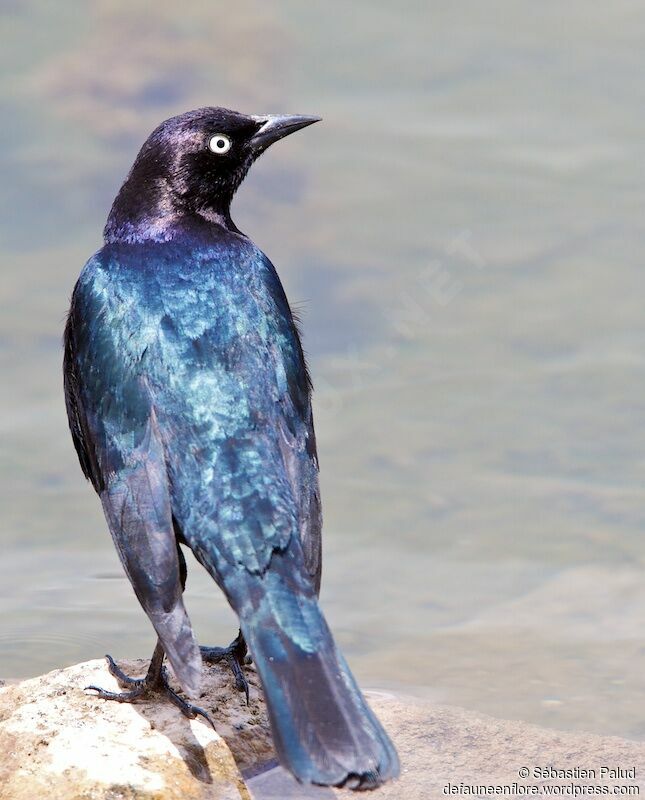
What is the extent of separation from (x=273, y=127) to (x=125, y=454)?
4.65 ft

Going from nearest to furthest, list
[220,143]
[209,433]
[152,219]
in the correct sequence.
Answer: [209,433], [152,219], [220,143]

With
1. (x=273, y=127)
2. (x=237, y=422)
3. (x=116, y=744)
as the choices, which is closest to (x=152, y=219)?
(x=273, y=127)

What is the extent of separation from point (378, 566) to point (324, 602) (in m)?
0.36

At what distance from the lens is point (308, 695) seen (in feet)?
12.1

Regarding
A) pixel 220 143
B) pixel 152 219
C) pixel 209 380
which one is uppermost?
pixel 220 143

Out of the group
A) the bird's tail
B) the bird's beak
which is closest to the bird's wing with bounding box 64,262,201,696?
the bird's tail

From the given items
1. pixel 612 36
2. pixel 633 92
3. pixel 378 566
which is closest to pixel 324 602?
pixel 378 566

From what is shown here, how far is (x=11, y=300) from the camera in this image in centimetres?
790

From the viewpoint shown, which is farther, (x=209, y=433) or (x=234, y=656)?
(x=234, y=656)

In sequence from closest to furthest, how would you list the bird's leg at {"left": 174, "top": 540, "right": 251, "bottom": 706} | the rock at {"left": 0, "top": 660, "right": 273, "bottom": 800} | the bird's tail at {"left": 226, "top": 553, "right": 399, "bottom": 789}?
1. the bird's tail at {"left": 226, "top": 553, "right": 399, "bottom": 789}
2. the rock at {"left": 0, "top": 660, "right": 273, "bottom": 800}
3. the bird's leg at {"left": 174, "top": 540, "right": 251, "bottom": 706}

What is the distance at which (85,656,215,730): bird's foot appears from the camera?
14.4 feet

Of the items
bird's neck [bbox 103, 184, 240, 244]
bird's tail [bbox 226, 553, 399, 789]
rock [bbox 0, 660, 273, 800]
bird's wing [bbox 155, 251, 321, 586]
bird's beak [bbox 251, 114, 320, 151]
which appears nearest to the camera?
bird's tail [bbox 226, 553, 399, 789]

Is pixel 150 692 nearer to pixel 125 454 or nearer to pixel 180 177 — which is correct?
pixel 125 454

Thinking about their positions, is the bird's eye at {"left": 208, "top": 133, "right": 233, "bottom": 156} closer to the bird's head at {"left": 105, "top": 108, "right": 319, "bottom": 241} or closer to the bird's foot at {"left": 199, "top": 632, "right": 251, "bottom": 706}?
the bird's head at {"left": 105, "top": 108, "right": 319, "bottom": 241}
